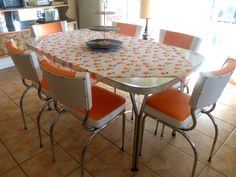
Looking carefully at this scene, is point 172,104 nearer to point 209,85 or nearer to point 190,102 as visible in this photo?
point 190,102

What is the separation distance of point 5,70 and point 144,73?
265cm

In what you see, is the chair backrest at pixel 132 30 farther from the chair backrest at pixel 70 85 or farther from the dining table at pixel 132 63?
the chair backrest at pixel 70 85

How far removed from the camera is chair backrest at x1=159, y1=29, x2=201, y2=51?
178cm

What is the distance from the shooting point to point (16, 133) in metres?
1.88

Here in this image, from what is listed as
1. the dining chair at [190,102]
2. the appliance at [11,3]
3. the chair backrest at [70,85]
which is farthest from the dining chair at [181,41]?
the appliance at [11,3]

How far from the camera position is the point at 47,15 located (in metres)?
3.37

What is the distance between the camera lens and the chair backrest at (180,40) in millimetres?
1780

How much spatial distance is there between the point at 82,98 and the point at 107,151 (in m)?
0.74

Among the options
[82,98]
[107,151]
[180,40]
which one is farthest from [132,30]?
[82,98]

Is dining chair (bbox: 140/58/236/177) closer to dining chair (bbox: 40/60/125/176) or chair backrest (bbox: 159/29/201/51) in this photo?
dining chair (bbox: 40/60/125/176)

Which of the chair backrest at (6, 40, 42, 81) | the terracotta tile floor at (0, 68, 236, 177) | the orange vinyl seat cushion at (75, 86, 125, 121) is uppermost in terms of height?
the chair backrest at (6, 40, 42, 81)

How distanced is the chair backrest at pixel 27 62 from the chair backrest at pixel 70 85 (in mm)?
251

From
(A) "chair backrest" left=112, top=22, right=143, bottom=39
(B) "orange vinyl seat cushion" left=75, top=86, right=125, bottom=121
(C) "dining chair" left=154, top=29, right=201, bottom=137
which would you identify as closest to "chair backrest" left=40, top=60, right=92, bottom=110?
(B) "orange vinyl seat cushion" left=75, top=86, right=125, bottom=121

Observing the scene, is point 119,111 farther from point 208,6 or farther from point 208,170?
point 208,6
